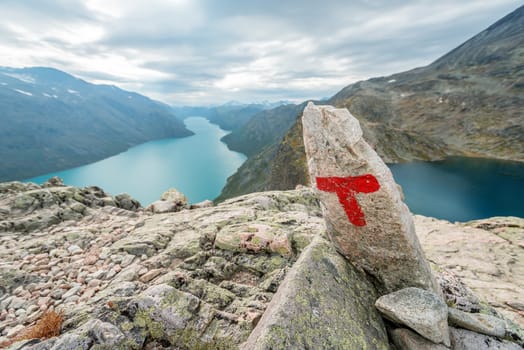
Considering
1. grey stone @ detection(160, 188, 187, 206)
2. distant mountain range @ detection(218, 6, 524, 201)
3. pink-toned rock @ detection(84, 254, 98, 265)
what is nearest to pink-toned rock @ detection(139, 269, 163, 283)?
pink-toned rock @ detection(84, 254, 98, 265)

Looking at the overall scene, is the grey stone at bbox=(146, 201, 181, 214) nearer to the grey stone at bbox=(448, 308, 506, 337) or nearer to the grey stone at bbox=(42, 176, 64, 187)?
the grey stone at bbox=(42, 176, 64, 187)

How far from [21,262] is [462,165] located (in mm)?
133121

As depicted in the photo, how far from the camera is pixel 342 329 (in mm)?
5180

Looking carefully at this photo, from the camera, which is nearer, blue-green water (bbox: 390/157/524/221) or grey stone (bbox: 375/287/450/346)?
grey stone (bbox: 375/287/450/346)

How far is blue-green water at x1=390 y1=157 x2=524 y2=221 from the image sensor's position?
58.6m

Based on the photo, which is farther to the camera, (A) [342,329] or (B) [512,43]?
(B) [512,43]

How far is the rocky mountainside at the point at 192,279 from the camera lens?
214 inches

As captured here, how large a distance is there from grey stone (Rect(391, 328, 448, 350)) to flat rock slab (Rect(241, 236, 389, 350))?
1.34 ft

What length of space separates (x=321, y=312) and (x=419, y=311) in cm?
257

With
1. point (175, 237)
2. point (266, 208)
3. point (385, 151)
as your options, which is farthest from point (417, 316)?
point (385, 151)

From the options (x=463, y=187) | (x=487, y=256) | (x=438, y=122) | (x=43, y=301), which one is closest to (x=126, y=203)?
(x=43, y=301)

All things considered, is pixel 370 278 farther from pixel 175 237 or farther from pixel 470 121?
pixel 470 121

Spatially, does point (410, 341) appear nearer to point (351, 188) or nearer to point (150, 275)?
point (351, 188)

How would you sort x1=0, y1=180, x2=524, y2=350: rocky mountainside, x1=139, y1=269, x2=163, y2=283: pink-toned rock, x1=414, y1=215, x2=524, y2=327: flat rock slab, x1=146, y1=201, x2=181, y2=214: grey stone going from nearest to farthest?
1. x1=0, y1=180, x2=524, y2=350: rocky mountainside
2. x1=139, y1=269, x2=163, y2=283: pink-toned rock
3. x1=414, y1=215, x2=524, y2=327: flat rock slab
4. x1=146, y1=201, x2=181, y2=214: grey stone
